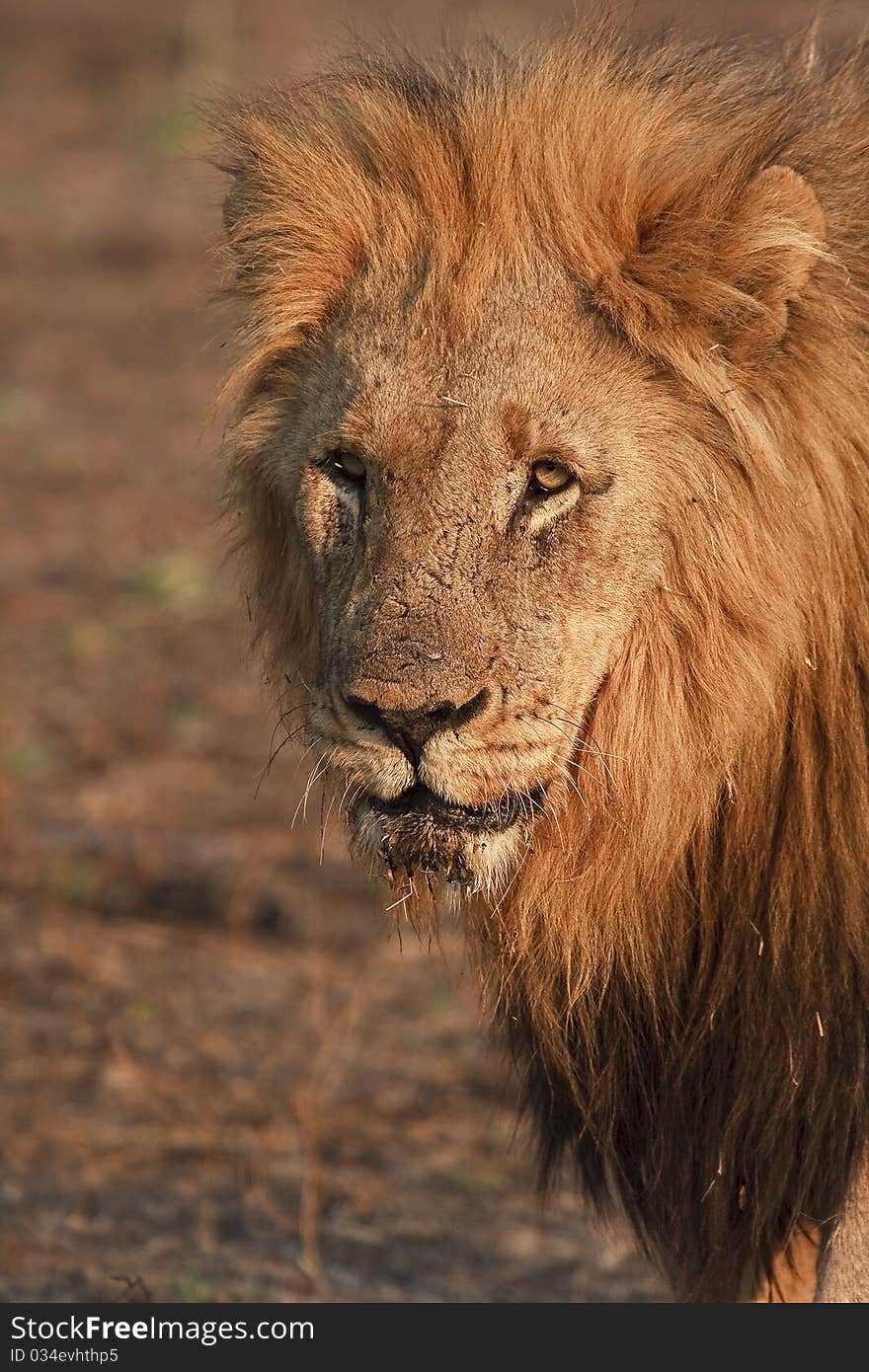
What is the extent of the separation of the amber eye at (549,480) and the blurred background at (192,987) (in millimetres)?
988

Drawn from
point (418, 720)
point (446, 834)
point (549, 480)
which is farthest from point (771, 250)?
point (446, 834)

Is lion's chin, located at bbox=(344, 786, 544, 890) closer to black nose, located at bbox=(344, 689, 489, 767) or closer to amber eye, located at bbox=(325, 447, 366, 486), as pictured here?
black nose, located at bbox=(344, 689, 489, 767)

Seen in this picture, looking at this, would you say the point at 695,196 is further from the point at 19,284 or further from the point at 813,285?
the point at 19,284

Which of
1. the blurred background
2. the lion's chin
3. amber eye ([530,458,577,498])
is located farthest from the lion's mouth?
the blurred background

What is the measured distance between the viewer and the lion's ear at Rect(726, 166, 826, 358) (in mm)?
3035

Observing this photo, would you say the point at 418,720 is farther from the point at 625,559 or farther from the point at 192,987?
the point at 192,987

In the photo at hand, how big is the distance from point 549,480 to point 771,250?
50 centimetres

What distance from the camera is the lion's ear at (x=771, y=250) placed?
9.96 ft

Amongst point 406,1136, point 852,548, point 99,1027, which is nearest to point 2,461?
point 99,1027

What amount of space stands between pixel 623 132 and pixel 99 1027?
359 cm

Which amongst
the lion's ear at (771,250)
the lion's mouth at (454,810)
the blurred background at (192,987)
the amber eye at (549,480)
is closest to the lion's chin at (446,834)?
the lion's mouth at (454,810)

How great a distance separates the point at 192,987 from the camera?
623 cm

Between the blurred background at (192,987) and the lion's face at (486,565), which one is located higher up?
the lion's face at (486,565)

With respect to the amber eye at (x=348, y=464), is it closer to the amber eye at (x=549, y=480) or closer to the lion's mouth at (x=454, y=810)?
the amber eye at (x=549, y=480)
